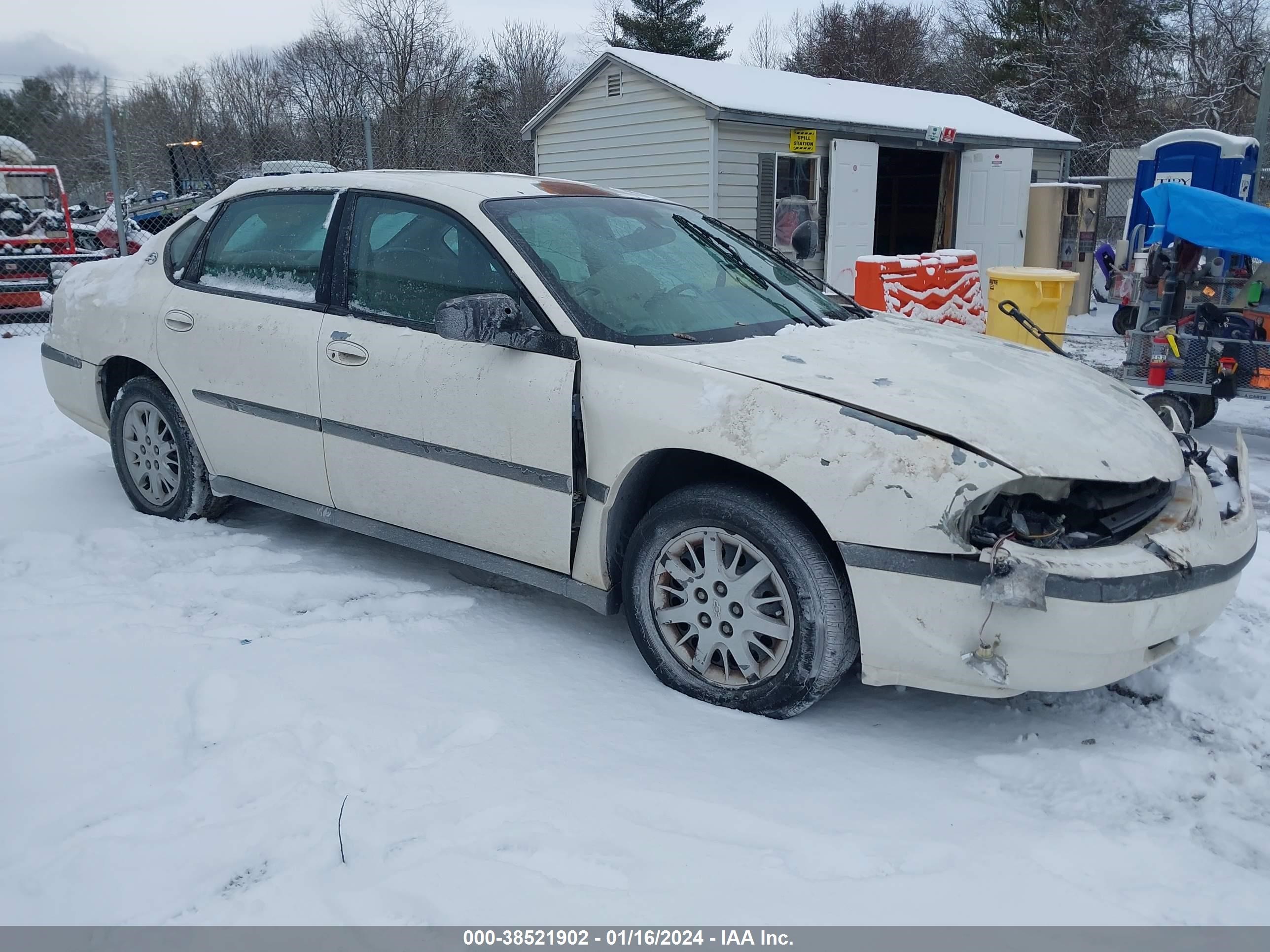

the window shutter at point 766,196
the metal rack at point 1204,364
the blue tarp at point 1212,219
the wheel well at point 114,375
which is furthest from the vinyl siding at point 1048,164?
the wheel well at point 114,375

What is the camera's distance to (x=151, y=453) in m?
4.77

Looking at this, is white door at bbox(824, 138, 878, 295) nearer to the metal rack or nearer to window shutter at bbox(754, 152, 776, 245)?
window shutter at bbox(754, 152, 776, 245)

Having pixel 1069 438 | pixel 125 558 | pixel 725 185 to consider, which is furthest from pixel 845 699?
pixel 725 185

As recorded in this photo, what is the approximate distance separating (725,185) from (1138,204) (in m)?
5.26

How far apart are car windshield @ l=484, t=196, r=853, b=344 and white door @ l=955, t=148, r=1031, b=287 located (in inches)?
468

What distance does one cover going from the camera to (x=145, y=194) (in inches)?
904

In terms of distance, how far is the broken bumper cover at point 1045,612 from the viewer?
2584mm

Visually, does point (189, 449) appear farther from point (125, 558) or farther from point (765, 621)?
point (765, 621)

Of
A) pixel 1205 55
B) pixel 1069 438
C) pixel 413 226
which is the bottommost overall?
pixel 1069 438

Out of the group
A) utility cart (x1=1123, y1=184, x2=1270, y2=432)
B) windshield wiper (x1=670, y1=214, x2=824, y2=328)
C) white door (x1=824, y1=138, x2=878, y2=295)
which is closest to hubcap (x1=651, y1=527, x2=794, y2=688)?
windshield wiper (x1=670, y1=214, x2=824, y2=328)

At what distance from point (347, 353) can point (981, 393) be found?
2.32m

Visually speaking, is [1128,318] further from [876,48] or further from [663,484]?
[876,48]

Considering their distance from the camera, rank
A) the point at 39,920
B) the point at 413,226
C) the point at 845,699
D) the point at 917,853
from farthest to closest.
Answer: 1. the point at 413,226
2. the point at 845,699
3. the point at 917,853
4. the point at 39,920
